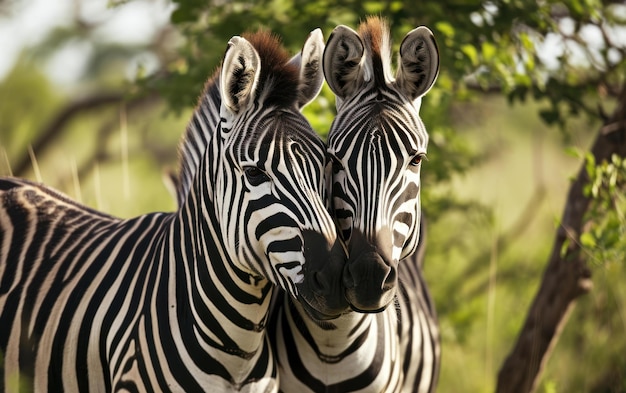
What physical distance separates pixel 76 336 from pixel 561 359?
5572 millimetres

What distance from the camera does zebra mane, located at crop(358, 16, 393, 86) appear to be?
3873mm

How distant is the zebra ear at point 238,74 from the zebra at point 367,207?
1.14 feet

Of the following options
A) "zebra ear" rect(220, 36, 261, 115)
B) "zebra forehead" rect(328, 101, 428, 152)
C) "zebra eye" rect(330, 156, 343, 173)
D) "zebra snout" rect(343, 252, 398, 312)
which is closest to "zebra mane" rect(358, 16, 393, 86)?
"zebra forehead" rect(328, 101, 428, 152)

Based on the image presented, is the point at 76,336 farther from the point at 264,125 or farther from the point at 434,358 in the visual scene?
the point at 434,358

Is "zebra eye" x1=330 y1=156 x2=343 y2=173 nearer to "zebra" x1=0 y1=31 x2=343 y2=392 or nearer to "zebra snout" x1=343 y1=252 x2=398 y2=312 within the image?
"zebra" x1=0 y1=31 x2=343 y2=392

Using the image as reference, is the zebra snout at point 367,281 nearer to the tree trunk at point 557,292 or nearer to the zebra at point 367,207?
the zebra at point 367,207

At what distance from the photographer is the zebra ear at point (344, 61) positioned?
378cm

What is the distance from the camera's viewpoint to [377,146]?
11.8 ft

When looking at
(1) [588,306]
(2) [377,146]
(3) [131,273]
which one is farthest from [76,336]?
(1) [588,306]

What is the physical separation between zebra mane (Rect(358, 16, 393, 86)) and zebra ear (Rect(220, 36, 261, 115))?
546mm

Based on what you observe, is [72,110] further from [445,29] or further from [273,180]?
[273,180]

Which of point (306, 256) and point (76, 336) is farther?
point (76, 336)

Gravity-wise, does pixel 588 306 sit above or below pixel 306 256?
below

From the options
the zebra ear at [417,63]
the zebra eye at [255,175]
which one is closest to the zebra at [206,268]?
the zebra eye at [255,175]
